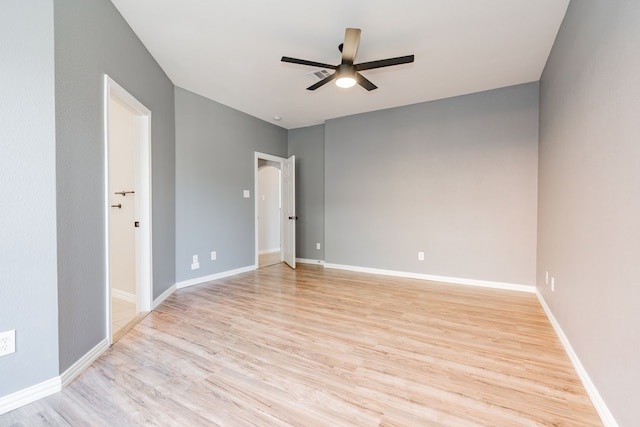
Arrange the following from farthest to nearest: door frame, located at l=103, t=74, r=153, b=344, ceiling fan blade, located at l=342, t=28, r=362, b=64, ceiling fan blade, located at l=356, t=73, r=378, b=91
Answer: door frame, located at l=103, t=74, r=153, b=344, ceiling fan blade, located at l=356, t=73, r=378, b=91, ceiling fan blade, located at l=342, t=28, r=362, b=64

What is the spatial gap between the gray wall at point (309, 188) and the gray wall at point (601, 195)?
11.6 ft

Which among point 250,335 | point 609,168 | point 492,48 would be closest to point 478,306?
point 609,168

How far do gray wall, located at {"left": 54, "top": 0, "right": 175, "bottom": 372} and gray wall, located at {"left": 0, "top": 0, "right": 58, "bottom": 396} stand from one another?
49 mm

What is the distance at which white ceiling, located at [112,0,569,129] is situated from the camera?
2.12m

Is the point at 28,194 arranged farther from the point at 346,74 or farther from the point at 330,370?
the point at 346,74

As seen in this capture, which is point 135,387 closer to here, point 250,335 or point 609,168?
point 250,335

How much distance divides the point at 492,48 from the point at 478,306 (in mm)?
2683

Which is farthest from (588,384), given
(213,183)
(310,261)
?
(213,183)

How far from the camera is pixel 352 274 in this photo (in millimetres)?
4445

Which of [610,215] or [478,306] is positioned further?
[478,306]

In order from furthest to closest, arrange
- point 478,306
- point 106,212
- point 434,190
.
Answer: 1. point 434,190
2. point 478,306
3. point 106,212

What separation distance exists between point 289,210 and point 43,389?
12.8ft

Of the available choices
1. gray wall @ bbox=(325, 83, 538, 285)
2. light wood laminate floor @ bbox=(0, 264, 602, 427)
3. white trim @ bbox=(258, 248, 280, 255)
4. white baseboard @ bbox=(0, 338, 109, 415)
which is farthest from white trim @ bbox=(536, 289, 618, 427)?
white trim @ bbox=(258, 248, 280, 255)

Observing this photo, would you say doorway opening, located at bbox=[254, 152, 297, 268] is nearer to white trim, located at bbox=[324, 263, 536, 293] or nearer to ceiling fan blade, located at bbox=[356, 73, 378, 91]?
white trim, located at bbox=[324, 263, 536, 293]
